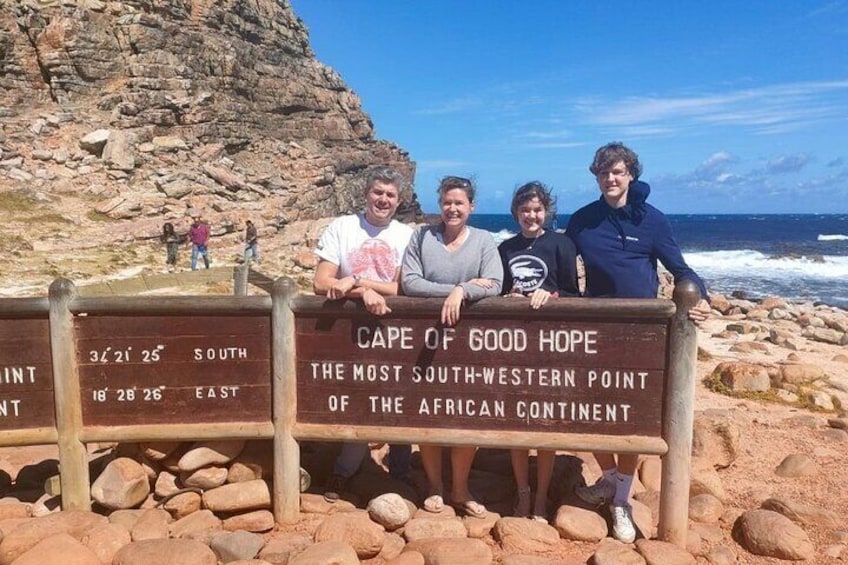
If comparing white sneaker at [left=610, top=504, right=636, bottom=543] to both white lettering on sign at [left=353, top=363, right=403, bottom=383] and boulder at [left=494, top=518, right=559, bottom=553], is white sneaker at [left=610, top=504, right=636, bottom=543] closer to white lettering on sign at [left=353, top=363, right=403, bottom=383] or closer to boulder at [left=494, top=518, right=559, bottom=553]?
boulder at [left=494, top=518, right=559, bottom=553]

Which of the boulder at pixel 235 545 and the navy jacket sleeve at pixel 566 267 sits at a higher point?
the navy jacket sleeve at pixel 566 267

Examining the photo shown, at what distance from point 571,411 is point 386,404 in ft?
4.03

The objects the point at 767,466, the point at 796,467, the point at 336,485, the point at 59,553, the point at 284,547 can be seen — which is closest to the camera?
the point at 59,553

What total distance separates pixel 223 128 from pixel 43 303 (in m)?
46.3

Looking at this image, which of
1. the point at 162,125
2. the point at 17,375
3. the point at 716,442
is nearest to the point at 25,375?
the point at 17,375

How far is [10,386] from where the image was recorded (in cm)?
441

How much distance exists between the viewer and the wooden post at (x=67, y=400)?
4.32 m

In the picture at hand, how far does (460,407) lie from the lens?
4312 mm

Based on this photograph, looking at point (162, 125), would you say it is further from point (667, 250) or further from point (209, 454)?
point (667, 250)

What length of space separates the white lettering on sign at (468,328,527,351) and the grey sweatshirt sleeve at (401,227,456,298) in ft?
1.14

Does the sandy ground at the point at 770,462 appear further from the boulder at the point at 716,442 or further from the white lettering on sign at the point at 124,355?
the white lettering on sign at the point at 124,355

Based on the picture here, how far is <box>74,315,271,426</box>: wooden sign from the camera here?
4.38 m

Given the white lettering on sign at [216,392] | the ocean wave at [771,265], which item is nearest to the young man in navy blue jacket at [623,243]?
the white lettering on sign at [216,392]

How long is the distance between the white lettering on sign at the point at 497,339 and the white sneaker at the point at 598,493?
4.34 feet
